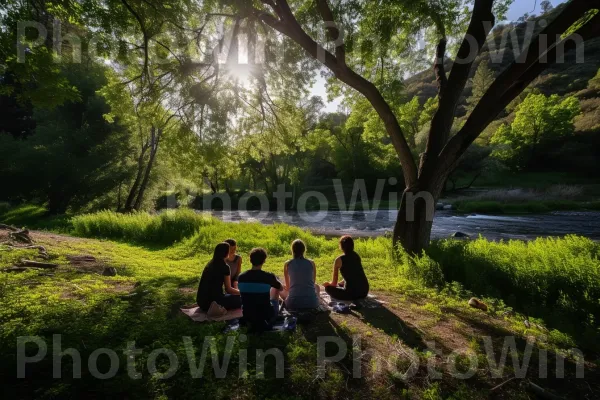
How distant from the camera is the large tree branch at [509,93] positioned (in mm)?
5257

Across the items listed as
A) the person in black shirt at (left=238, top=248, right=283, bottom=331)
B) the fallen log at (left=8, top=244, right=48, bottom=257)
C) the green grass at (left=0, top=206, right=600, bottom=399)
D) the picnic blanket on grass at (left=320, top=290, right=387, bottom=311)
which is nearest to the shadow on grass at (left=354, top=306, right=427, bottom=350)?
the green grass at (left=0, top=206, right=600, bottom=399)

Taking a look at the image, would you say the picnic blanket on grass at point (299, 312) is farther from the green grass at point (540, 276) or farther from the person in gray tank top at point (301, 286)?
the green grass at point (540, 276)

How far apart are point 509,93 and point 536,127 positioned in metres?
56.7

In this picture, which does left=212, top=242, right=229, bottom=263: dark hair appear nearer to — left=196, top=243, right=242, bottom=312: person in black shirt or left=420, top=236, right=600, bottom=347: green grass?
left=196, top=243, right=242, bottom=312: person in black shirt

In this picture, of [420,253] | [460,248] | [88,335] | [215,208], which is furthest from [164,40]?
[215,208]

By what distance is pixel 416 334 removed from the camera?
4469 mm

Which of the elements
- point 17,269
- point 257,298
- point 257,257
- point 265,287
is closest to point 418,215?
point 257,257

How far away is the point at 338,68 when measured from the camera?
7977 millimetres

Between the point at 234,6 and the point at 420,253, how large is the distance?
835 cm

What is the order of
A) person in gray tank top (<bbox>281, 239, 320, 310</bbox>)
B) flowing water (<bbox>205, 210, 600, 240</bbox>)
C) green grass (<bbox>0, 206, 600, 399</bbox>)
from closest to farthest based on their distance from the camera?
green grass (<bbox>0, 206, 600, 399</bbox>) → person in gray tank top (<bbox>281, 239, 320, 310</bbox>) → flowing water (<bbox>205, 210, 600, 240</bbox>)

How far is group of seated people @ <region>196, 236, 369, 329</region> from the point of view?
175 inches

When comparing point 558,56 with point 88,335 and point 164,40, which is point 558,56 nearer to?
point 88,335

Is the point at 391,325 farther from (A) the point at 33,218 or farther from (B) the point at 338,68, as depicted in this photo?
(A) the point at 33,218

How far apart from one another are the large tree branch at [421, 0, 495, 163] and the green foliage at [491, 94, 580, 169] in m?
48.0
